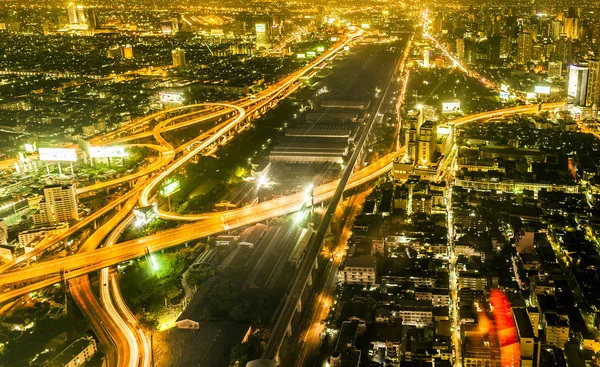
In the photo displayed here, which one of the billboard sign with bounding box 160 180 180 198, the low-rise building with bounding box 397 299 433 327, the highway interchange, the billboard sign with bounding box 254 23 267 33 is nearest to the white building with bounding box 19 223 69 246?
the highway interchange

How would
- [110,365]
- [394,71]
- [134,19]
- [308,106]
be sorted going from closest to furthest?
[110,365], [308,106], [394,71], [134,19]

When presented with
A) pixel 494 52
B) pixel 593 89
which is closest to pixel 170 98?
pixel 593 89

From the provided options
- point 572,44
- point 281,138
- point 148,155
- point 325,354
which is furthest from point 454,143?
point 572,44

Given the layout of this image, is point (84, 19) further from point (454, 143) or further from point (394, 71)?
point (454, 143)

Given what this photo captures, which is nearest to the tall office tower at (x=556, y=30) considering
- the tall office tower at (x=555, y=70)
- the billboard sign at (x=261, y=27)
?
the tall office tower at (x=555, y=70)

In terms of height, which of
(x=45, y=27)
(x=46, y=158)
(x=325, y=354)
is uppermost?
(x=45, y=27)

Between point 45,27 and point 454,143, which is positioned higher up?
point 45,27

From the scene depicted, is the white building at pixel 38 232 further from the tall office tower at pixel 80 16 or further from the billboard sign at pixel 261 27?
the tall office tower at pixel 80 16
